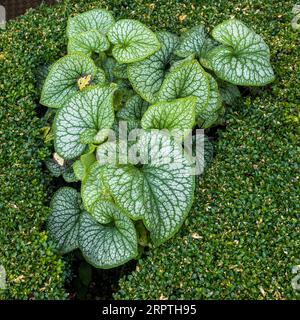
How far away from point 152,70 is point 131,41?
0.17m

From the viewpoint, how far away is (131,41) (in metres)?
2.78

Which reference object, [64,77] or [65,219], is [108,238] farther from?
[64,77]

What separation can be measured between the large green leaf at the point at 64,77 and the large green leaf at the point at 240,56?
0.62 m

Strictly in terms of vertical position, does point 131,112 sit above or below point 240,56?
below

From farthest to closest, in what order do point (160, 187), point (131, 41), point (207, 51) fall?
point (207, 51) < point (131, 41) < point (160, 187)

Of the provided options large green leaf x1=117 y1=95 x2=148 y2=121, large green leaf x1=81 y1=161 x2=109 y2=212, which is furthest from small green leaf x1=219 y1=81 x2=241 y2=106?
large green leaf x1=81 y1=161 x2=109 y2=212

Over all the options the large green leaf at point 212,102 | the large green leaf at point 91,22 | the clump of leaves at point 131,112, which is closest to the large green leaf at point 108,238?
the clump of leaves at point 131,112

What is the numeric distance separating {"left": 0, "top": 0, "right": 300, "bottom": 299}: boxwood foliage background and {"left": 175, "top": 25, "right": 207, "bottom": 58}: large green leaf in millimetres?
348

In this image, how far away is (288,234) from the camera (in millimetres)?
2455

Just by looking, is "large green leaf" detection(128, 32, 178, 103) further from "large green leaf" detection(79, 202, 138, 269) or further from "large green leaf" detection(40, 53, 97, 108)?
"large green leaf" detection(79, 202, 138, 269)

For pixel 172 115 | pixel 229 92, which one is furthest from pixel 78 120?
pixel 229 92

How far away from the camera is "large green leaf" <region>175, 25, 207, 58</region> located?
2.85m
